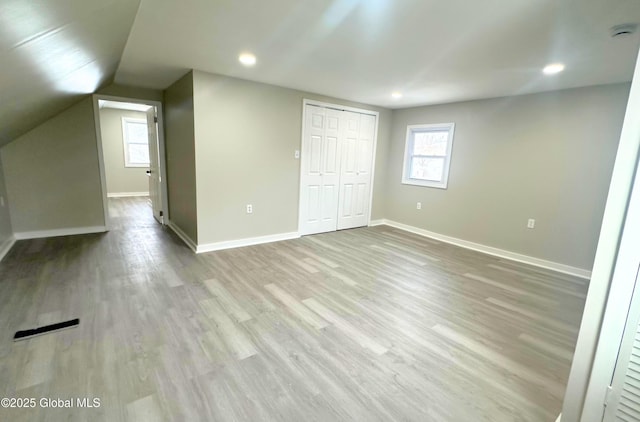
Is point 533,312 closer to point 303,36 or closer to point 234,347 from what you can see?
point 234,347

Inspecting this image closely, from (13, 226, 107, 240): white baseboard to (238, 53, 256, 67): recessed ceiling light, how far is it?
3.58 meters

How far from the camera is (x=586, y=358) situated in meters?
1.23

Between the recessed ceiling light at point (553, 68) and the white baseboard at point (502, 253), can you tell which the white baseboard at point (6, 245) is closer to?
the white baseboard at point (502, 253)

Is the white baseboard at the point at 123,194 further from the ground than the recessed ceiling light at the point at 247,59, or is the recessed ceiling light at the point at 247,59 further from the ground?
the recessed ceiling light at the point at 247,59

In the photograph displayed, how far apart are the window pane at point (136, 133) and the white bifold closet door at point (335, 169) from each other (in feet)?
17.7

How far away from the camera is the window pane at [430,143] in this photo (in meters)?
4.92

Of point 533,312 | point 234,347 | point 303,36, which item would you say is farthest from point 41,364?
point 533,312

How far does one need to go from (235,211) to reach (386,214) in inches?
127

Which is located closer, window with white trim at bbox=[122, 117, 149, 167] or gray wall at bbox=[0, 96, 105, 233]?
gray wall at bbox=[0, 96, 105, 233]

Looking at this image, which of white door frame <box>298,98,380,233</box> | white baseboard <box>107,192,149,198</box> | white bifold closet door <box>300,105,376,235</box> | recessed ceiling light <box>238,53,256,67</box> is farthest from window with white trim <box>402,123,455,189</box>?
white baseboard <box>107,192,149,198</box>

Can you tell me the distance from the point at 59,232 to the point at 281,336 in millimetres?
4228

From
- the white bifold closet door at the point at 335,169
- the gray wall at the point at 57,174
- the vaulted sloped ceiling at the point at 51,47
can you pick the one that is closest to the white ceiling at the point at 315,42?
the vaulted sloped ceiling at the point at 51,47

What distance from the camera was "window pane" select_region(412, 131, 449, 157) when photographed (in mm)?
4925

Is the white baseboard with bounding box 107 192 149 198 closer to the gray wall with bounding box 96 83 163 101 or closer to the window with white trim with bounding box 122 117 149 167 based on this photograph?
the window with white trim with bounding box 122 117 149 167
